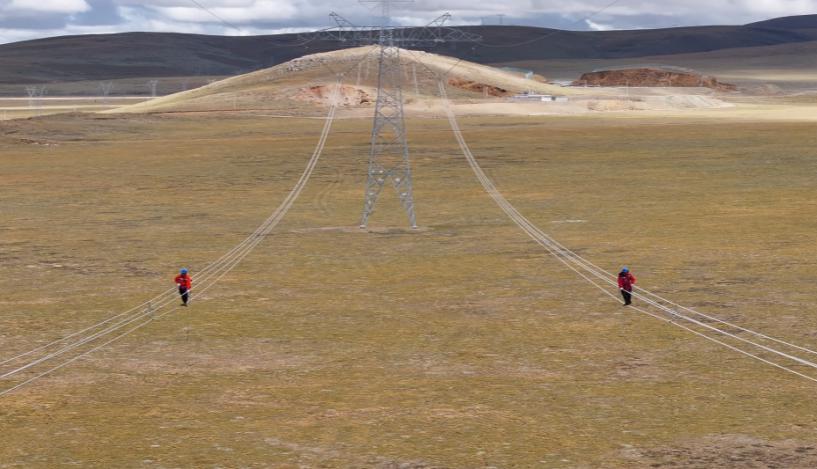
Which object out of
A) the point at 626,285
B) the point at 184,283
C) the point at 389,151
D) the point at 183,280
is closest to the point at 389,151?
the point at 389,151

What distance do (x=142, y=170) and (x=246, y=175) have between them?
399 inches

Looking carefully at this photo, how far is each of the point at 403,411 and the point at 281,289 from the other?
1925 cm

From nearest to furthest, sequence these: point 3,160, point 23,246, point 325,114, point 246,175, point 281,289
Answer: point 281,289 < point 23,246 < point 246,175 < point 3,160 < point 325,114

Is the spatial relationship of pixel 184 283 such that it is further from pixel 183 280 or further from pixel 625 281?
pixel 625 281

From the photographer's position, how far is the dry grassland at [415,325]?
26.3 metres

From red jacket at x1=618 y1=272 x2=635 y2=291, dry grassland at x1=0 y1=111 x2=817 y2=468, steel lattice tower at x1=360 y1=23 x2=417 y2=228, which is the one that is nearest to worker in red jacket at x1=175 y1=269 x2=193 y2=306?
dry grassland at x1=0 y1=111 x2=817 y2=468

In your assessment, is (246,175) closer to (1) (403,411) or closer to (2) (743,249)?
(2) (743,249)

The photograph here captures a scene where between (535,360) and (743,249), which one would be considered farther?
(743,249)

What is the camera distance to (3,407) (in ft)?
96.1

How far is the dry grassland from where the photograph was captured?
26312 millimetres

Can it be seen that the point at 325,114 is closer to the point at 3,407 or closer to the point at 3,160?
the point at 3,160

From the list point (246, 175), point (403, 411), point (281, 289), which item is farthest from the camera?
point (246, 175)

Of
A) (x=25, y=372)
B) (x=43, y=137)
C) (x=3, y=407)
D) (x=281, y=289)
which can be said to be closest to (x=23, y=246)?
(x=281, y=289)

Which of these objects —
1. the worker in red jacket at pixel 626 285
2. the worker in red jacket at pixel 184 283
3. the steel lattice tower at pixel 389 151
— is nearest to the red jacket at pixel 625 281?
the worker in red jacket at pixel 626 285
